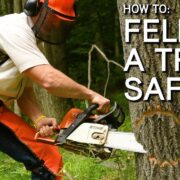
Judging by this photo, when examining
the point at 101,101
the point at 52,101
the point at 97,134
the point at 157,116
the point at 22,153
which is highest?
the point at 101,101

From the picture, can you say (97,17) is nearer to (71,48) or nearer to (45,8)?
(71,48)

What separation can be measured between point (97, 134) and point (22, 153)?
867 mm

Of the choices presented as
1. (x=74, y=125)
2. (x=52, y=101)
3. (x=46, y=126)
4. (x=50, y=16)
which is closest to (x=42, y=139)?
(x=46, y=126)

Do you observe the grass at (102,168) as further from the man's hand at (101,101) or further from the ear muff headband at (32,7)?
the ear muff headband at (32,7)

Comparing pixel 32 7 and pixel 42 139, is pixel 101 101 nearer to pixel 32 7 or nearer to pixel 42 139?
pixel 42 139

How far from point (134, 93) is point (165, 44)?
374 millimetres

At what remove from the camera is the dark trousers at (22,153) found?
3.59 metres

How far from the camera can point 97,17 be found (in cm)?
1390

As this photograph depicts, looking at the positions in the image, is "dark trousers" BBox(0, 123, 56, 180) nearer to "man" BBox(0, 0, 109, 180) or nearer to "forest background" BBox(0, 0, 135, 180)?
"man" BBox(0, 0, 109, 180)

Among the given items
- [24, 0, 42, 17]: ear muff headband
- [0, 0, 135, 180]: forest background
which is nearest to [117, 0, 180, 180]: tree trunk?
[24, 0, 42, 17]: ear muff headband

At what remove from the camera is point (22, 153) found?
361 centimetres

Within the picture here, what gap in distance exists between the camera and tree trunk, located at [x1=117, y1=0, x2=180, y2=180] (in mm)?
2873

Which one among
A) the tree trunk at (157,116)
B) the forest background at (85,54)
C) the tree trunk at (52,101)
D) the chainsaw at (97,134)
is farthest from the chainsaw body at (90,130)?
the tree trunk at (52,101)

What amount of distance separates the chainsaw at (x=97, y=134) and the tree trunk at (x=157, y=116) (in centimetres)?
8
